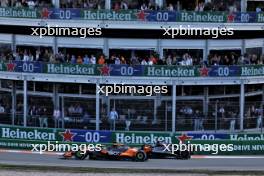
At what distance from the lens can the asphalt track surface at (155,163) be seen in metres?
33.0

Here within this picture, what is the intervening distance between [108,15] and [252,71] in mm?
9298

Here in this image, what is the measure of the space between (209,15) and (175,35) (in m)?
2.73

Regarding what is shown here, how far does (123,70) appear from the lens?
3947cm

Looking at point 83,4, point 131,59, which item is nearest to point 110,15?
point 83,4

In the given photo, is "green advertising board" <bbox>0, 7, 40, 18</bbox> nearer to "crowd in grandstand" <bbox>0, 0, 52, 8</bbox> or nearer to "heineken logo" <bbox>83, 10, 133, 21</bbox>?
"crowd in grandstand" <bbox>0, 0, 52, 8</bbox>

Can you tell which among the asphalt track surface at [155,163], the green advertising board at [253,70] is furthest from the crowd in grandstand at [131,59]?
the asphalt track surface at [155,163]

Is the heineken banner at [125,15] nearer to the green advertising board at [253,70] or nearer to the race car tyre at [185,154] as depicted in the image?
the green advertising board at [253,70]

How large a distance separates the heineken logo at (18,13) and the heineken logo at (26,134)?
7097 mm

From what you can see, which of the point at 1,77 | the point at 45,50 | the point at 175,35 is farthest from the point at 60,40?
the point at 175,35

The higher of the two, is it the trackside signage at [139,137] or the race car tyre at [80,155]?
the trackside signage at [139,137]

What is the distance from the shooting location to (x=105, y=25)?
40.2m

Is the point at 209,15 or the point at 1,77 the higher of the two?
the point at 209,15

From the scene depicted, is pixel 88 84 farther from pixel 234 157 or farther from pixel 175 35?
pixel 234 157

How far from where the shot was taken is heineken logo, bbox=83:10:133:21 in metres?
39.8
